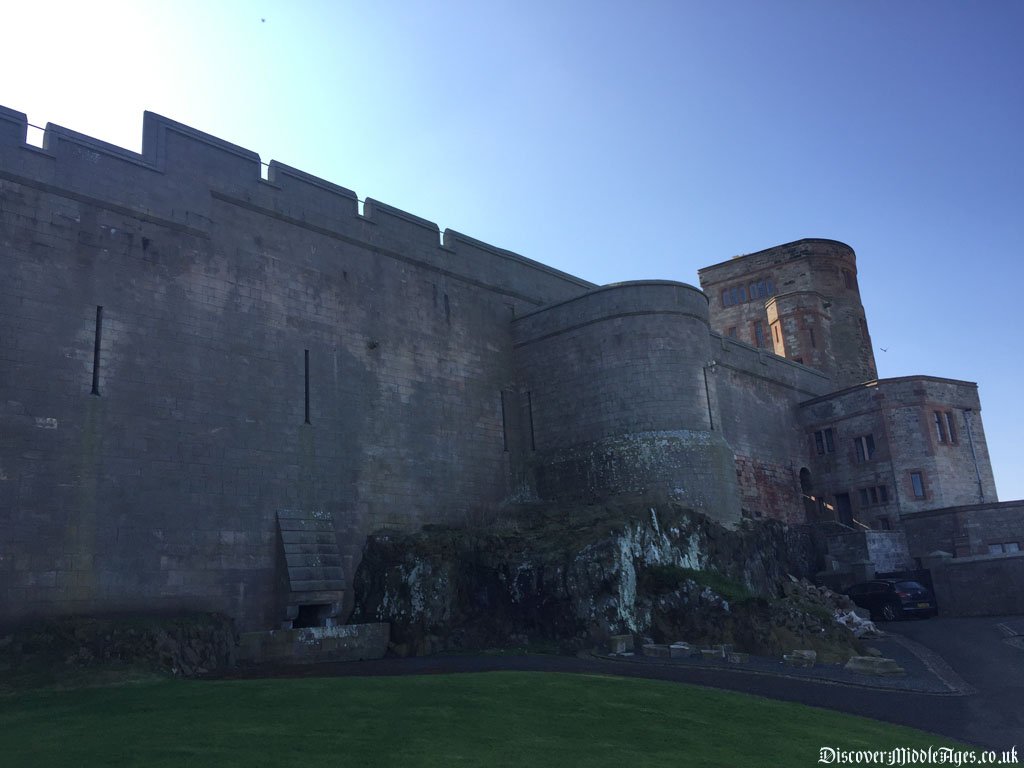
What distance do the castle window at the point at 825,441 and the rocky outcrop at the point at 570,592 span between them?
18060mm

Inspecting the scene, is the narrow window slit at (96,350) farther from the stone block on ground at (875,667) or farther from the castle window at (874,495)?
the castle window at (874,495)

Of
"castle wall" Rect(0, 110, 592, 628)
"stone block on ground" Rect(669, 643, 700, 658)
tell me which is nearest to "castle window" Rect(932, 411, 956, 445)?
"castle wall" Rect(0, 110, 592, 628)

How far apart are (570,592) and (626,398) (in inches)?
307

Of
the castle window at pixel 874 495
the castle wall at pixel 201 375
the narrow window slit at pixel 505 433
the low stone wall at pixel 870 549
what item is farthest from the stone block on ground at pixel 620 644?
the castle window at pixel 874 495

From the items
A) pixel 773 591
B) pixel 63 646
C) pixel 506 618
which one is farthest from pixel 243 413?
pixel 773 591

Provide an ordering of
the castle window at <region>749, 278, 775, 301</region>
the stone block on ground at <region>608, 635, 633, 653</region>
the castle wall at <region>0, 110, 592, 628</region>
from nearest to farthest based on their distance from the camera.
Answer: the castle wall at <region>0, 110, 592, 628</region> < the stone block on ground at <region>608, 635, 633, 653</region> < the castle window at <region>749, 278, 775, 301</region>

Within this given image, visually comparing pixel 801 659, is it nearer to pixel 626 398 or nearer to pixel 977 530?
pixel 626 398

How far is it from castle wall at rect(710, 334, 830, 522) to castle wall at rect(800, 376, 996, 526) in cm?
186

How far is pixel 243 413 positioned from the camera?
18672 mm

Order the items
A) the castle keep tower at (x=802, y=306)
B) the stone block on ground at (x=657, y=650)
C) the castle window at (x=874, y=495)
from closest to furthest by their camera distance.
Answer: the stone block on ground at (x=657, y=650) → the castle window at (x=874, y=495) → the castle keep tower at (x=802, y=306)

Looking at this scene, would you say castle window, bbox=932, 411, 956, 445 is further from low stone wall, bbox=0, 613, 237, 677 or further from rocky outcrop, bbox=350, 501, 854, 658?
low stone wall, bbox=0, 613, 237, 677

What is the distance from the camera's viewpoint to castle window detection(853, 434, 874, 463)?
35.0m

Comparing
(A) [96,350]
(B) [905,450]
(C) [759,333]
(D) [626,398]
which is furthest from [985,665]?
(C) [759,333]

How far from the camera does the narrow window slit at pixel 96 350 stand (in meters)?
16.2
